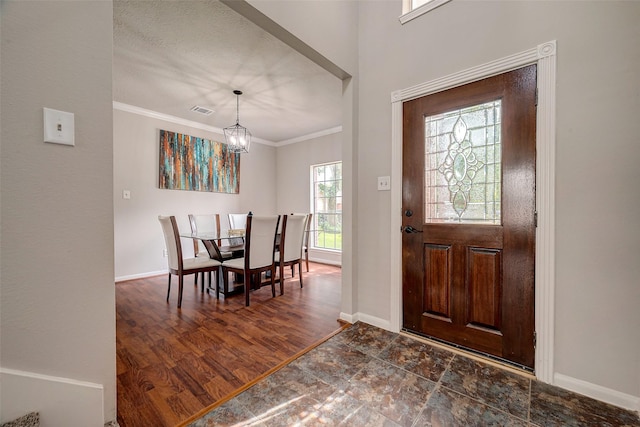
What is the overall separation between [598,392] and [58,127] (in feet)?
9.38

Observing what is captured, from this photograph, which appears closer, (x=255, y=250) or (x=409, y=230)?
(x=409, y=230)

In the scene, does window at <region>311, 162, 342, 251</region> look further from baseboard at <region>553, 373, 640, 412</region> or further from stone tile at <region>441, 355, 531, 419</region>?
baseboard at <region>553, 373, 640, 412</region>

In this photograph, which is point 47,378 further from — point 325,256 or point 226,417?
point 325,256

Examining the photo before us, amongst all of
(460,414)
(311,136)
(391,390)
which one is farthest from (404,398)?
(311,136)

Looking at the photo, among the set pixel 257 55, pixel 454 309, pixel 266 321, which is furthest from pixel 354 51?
pixel 266 321

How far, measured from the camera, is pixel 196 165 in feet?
15.2

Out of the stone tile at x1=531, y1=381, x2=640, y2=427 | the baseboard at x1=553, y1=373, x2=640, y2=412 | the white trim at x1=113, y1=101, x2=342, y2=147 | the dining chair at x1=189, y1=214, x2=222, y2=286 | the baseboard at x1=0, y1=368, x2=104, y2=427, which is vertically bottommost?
the stone tile at x1=531, y1=381, x2=640, y2=427

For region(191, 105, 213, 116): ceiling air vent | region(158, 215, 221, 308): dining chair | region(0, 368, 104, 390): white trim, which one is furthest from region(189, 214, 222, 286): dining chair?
region(0, 368, 104, 390): white trim

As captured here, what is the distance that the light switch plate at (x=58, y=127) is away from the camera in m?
0.92

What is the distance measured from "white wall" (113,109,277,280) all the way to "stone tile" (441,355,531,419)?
424cm

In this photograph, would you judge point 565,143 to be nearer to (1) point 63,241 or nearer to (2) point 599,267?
(2) point 599,267

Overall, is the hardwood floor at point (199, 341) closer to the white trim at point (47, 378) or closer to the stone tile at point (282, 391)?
the stone tile at point (282, 391)

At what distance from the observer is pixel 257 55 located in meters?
2.66

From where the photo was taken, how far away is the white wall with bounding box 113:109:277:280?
383 centimetres
